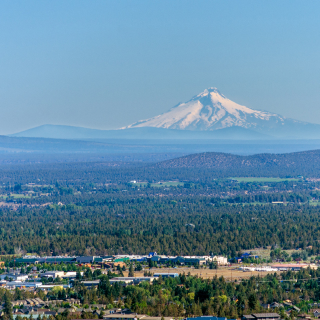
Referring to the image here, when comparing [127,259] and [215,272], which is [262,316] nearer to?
[215,272]

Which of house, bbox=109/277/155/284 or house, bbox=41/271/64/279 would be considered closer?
house, bbox=109/277/155/284

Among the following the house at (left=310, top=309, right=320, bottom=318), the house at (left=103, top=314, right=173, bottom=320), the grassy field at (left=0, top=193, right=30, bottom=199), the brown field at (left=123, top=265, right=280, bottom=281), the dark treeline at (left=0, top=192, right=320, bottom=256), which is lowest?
the house at (left=310, top=309, right=320, bottom=318)

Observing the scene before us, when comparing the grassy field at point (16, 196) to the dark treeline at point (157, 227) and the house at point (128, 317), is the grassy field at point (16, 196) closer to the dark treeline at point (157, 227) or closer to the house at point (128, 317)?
the dark treeline at point (157, 227)

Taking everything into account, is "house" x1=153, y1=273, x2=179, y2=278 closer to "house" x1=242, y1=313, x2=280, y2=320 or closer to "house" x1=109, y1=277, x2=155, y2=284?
"house" x1=109, y1=277, x2=155, y2=284

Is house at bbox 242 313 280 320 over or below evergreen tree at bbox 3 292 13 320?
below

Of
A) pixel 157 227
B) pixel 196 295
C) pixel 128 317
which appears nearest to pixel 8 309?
pixel 128 317

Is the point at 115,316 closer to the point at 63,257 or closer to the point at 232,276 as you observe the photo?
the point at 232,276

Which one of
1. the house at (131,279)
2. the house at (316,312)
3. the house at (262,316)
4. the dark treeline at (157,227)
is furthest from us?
the dark treeline at (157,227)

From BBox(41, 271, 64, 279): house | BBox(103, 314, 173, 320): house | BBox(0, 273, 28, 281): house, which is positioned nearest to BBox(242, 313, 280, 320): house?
BBox(103, 314, 173, 320): house

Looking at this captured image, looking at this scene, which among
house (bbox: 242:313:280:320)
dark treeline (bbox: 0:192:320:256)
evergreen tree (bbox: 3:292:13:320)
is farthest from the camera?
dark treeline (bbox: 0:192:320:256)

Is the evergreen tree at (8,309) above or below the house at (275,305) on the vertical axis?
above

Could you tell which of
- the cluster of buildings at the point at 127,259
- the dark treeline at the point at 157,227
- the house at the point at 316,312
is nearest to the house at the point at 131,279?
the cluster of buildings at the point at 127,259
